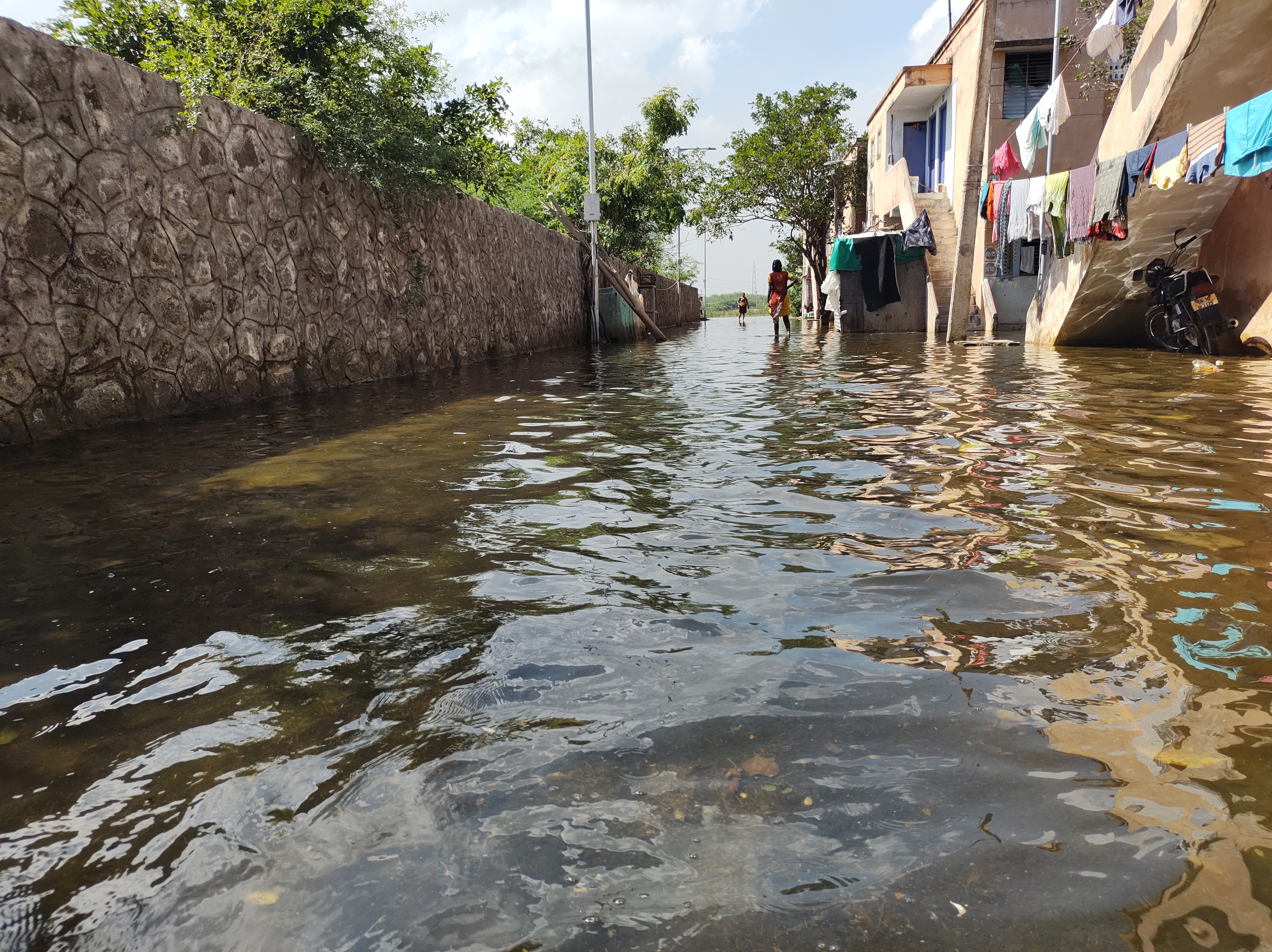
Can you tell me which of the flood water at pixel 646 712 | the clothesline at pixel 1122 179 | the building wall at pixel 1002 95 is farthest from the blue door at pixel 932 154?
the flood water at pixel 646 712

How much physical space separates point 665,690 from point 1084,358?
36.1 feet

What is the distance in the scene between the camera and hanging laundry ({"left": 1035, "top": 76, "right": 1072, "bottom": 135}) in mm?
12867

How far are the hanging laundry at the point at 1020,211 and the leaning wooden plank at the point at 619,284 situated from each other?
9130 mm

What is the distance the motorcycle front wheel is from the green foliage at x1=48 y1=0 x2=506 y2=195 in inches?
384

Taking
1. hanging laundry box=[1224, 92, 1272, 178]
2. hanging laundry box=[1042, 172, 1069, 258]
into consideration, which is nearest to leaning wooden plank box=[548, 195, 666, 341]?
hanging laundry box=[1042, 172, 1069, 258]

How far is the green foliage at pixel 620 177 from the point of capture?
93.1ft

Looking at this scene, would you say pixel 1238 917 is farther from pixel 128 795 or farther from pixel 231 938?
pixel 128 795

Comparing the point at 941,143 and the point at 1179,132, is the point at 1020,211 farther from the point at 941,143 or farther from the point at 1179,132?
the point at 941,143

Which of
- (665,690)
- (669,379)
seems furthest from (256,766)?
(669,379)

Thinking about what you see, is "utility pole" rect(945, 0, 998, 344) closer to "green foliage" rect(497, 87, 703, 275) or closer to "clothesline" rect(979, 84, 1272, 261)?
"clothesline" rect(979, 84, 1272, 261)

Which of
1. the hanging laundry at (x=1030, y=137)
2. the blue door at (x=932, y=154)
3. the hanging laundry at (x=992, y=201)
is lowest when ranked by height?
the hanging laundry at (x=992, y=201)

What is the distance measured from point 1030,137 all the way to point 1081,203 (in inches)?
142

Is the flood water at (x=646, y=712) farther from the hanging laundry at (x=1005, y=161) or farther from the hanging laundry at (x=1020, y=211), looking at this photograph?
the hanging laundry at (x=1005, y=161)

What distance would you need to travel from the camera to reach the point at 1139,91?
33.9ft
